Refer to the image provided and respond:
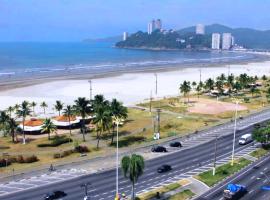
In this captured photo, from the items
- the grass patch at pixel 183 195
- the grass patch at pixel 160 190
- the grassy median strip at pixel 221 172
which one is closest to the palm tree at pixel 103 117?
the grassy median strip at pixel 221 172

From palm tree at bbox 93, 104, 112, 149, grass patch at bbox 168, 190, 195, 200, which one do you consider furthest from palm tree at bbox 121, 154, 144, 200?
palm tree at bbox 93, 104, 112, 149

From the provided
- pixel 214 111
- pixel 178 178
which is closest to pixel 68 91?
Answer: pixel 214 111

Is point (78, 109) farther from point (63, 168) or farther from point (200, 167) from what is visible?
point (200, 167)

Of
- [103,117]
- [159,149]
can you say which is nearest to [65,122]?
[103,117]

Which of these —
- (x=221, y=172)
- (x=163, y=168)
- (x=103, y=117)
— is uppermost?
(x=103, y=117)

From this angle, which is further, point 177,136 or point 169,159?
point 177,136

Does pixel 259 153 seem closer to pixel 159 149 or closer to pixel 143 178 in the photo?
pixel 159 149
